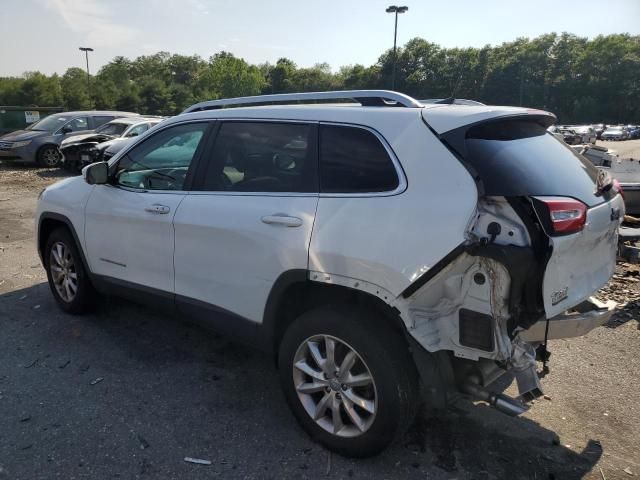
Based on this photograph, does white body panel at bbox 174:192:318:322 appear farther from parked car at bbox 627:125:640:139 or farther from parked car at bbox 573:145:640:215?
parked car at bbox 627:125:640:139

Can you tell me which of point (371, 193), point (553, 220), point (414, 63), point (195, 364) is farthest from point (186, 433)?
point (414, 63)

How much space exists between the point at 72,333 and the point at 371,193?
3062 millimetres

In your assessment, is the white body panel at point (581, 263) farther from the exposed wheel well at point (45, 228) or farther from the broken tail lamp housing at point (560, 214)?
the exposed wheel well at point (45, 228)

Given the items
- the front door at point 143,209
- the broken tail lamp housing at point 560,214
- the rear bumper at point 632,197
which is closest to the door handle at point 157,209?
the front door at point 143,209

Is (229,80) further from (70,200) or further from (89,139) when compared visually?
(70,200)

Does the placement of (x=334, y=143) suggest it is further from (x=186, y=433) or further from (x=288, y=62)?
(x=288, y=62)

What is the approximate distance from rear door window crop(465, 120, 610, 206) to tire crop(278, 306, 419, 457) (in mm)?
908

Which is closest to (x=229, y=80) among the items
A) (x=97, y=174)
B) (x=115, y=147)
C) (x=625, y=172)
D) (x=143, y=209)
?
(x=115, y=147)

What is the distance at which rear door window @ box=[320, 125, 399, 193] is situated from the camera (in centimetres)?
251

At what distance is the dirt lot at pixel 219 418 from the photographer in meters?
2.62

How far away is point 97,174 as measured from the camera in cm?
378

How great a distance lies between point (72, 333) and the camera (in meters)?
4.16

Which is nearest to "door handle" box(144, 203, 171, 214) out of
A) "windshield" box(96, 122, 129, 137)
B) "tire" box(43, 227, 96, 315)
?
"tire" box(43, 227, 96, 315)

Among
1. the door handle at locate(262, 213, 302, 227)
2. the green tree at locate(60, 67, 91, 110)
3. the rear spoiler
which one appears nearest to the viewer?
the rear spoiler
